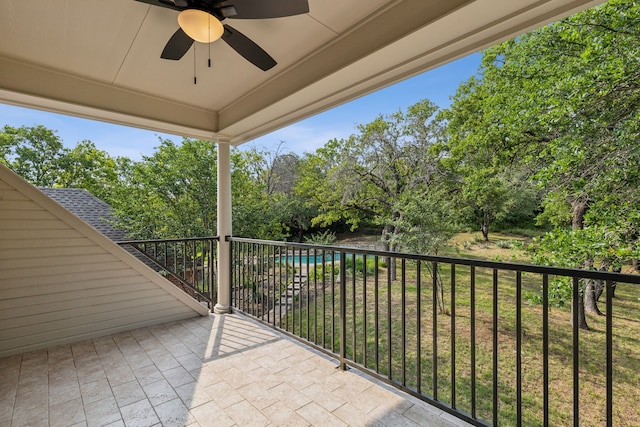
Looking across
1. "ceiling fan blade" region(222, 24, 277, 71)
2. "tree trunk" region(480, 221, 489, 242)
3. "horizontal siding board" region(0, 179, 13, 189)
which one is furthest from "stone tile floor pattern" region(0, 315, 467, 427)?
"tree trunk" region(480, 221, 489, 242)

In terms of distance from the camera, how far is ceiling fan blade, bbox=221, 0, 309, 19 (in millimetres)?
1461

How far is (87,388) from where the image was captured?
80.0 inches

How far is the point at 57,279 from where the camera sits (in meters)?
2.73

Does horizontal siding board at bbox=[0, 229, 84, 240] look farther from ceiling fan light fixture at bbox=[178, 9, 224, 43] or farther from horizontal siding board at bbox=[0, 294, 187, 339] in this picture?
ceiling fan light fixture at bbox=[178, 9, 224, 43]

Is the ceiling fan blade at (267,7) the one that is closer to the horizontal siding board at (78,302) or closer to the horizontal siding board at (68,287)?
the horizontal siding board at (68,287)

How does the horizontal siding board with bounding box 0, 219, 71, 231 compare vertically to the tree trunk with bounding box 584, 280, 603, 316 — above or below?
above

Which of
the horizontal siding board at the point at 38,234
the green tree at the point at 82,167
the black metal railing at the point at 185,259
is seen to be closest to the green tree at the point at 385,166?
the black metal railing at the point at 185,259

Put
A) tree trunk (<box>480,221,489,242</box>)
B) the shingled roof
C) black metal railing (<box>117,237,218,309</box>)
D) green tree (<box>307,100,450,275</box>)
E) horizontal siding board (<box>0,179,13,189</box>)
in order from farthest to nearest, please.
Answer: green tree (<box>307,100,450,275</box>)
tree trunk (<box>480,221,489,242</box>)
the shingled roof
black metal railing (<box>117,237,218,309</box>)
horizontal siding board (<box>0,179,13,189</box>)

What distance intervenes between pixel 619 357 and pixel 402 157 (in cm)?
660

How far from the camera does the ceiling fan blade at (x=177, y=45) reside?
1765 millimetres

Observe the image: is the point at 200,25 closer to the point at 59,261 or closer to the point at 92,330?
the point at 59,261

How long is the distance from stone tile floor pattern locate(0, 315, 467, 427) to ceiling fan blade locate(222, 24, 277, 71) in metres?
2.28

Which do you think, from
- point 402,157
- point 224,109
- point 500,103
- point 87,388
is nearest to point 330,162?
point 402,157

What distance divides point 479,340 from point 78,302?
565cm
